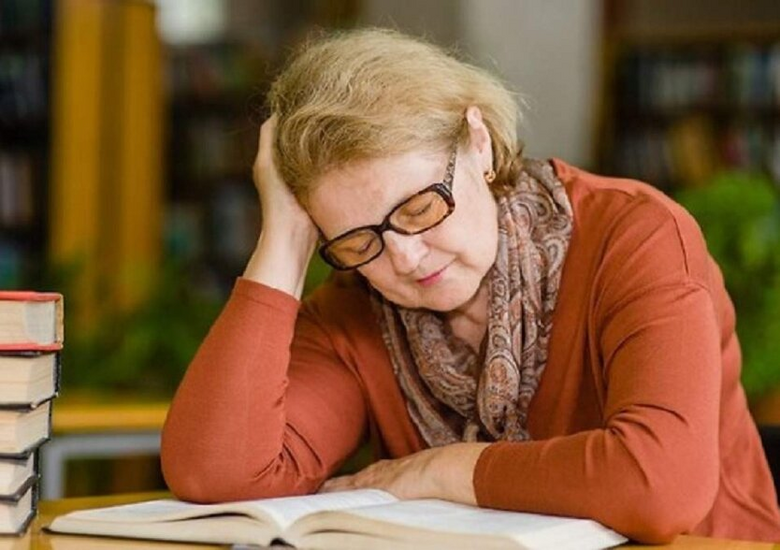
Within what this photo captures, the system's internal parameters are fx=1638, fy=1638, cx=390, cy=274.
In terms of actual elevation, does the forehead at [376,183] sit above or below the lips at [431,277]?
above

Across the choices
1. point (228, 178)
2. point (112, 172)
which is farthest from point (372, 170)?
point (228, 178)

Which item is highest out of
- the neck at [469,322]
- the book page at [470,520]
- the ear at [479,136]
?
the ear at [479,136]

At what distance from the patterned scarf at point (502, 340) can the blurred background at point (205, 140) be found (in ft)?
0.67

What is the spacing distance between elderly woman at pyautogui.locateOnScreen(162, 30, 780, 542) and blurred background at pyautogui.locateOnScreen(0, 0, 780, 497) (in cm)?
19

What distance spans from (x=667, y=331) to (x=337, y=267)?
40cm

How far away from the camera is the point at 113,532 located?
1.69 meters

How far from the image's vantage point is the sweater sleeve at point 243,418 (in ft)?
6.18

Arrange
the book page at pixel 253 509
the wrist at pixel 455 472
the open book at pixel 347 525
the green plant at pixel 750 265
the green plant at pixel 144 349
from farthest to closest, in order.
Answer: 1. the green plant at pixel 144 349
2. the green plant at pixel 750 265
3. the wrist at pixel 455 472
4. the book page at pixel 253 509
5. the open book at pixel 347 525

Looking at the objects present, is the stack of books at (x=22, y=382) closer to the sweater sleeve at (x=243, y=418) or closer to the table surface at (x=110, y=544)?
the table surface at (x=110, y=544)

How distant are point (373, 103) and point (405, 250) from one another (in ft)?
0.56

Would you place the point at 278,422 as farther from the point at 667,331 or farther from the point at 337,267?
the point at 667,331

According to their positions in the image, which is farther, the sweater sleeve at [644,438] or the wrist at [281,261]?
the wrist at [281,261]

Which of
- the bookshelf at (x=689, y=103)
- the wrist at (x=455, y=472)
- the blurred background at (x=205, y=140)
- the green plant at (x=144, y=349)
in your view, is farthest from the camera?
the bookshelf at (x=689, y=103)

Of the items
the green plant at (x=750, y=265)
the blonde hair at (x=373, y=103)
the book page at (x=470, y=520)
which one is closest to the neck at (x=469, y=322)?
the blonde hair at (x=373, y=103)
